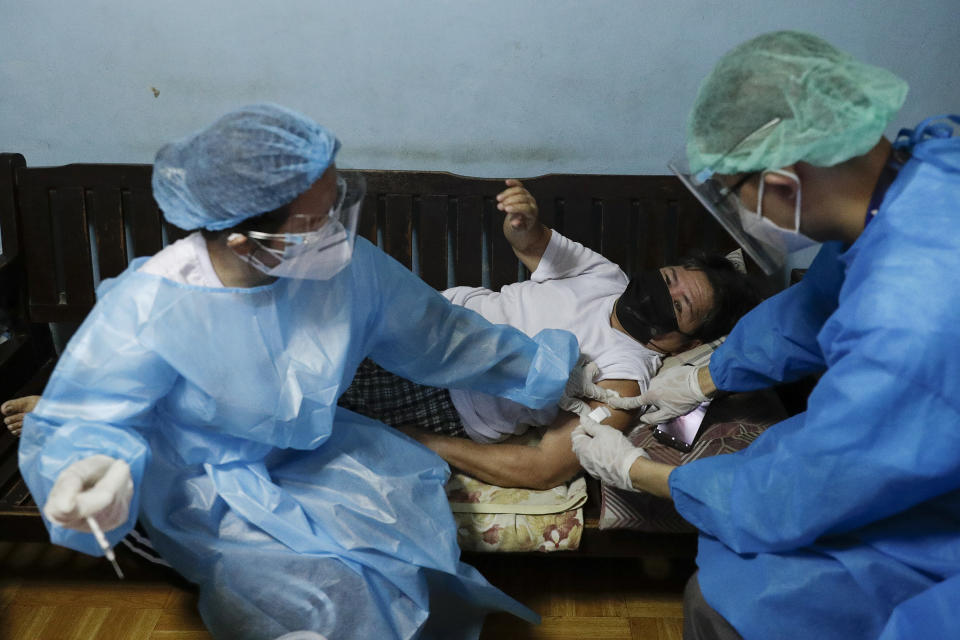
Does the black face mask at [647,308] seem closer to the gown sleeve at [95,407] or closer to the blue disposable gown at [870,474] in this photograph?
the blue disposable gown at [870,474]

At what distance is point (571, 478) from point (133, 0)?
1654 mm

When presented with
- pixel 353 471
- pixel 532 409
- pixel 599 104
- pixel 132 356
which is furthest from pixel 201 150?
pixel 599 104

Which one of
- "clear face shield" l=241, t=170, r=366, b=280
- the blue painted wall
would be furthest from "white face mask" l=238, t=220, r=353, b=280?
the blue painted wall

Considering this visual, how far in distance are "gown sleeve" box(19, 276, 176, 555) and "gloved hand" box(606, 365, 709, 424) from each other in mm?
1069

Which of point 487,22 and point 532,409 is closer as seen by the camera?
point 532,409

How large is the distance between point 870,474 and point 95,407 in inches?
47.5

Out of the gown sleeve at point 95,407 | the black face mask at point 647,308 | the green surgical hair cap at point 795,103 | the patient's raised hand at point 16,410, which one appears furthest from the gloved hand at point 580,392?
the patient's raised hand at point 16,410

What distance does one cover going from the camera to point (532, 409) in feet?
6.70

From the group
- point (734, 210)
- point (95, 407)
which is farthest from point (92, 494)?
point (734, 210)

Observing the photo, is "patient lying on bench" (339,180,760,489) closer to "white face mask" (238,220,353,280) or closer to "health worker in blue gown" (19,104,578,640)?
"health worker in blue gown" (19,104,578,640)

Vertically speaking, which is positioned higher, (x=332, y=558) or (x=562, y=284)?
(x=562, y=284)

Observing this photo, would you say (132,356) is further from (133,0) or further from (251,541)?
(133,0)

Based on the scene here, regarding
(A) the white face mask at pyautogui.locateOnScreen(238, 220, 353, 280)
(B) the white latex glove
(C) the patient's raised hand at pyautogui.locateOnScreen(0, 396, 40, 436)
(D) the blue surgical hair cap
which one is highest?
(D) the blue surgical hair cap

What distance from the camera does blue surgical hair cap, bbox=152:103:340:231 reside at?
1.33 m
